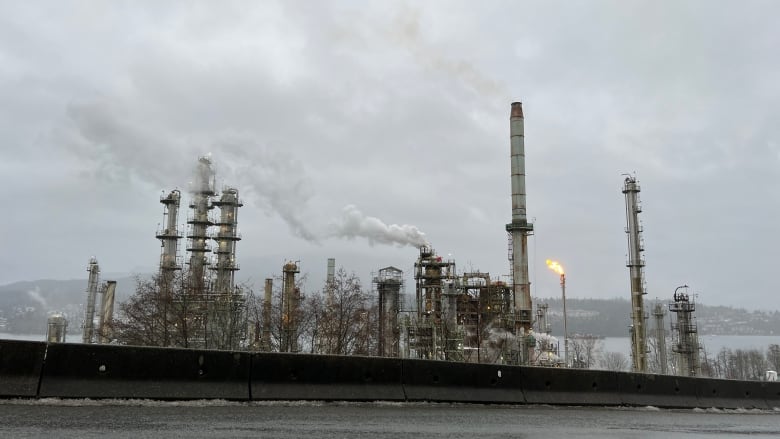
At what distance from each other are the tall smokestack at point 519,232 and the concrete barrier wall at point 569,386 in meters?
39.9

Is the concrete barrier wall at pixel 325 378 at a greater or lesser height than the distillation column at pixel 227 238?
lesser

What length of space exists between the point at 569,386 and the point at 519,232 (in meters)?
40.7

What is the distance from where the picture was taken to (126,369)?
909cm

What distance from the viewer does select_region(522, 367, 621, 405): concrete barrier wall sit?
39.3ft

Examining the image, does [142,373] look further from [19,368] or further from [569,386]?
[569,386]


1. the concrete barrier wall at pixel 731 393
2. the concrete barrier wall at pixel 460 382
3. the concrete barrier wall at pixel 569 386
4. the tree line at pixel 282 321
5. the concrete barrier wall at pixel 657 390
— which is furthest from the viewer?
the tree line at pixel 282 321

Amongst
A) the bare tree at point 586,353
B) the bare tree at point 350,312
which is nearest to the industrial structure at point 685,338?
the bare tree at point 586,353

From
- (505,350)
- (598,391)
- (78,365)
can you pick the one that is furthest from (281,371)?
(505,350)

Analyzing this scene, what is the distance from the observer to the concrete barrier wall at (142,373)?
8.73 meters

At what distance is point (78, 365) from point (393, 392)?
4967 millimetres

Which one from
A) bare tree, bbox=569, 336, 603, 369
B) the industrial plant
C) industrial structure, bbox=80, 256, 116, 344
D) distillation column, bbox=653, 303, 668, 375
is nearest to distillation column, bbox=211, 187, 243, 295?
the industrial plant

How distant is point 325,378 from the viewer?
1029 cm

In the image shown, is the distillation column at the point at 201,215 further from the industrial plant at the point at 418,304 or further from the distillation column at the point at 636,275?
the distillation column at the point at 636,275

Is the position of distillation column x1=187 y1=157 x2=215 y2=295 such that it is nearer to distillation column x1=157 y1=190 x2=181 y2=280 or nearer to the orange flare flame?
distillation column x1=157 y1=190 x2=181 y2=280
